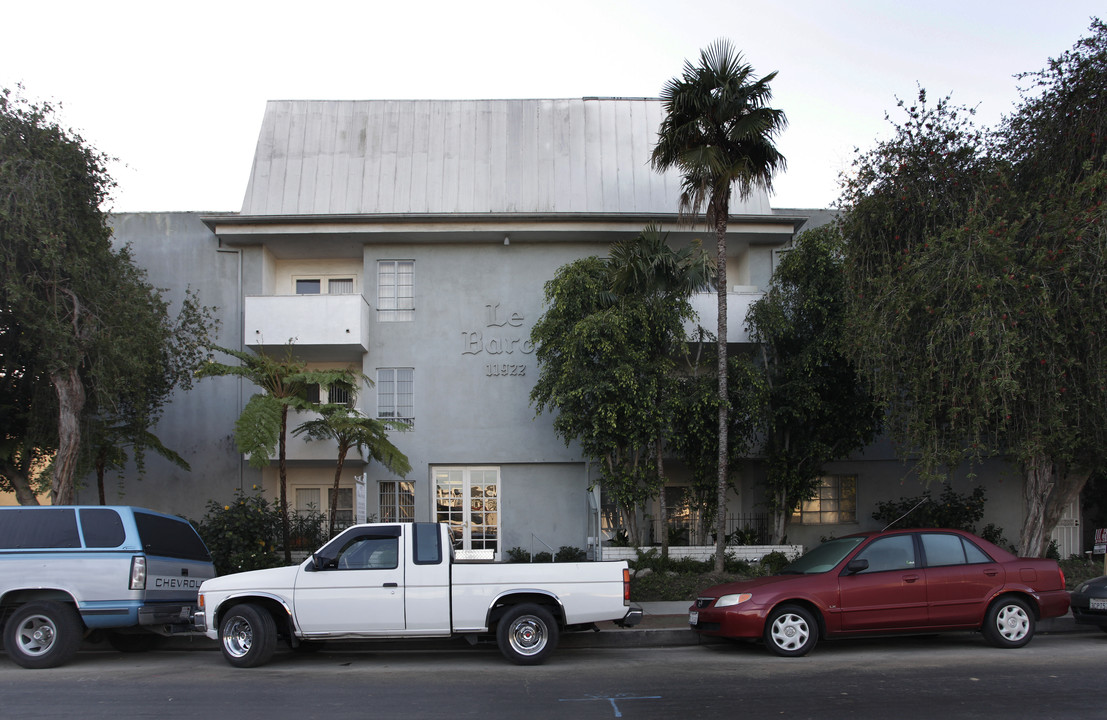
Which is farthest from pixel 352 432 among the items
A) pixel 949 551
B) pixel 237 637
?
pixel 949 551

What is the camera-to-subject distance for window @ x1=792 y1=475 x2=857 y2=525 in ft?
61.5

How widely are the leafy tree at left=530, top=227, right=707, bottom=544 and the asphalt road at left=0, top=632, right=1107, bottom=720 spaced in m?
5.47

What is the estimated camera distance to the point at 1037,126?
43.9 ft

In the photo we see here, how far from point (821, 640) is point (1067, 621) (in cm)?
388

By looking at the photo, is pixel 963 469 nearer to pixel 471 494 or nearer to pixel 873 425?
pixel 873 425

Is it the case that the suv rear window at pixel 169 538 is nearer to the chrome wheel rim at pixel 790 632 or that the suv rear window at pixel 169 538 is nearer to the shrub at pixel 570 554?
the chrome wheel rim at pixel 790 632

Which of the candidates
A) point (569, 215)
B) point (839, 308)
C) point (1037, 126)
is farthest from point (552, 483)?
point (1037, 126)

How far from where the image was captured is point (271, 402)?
14.4 metres

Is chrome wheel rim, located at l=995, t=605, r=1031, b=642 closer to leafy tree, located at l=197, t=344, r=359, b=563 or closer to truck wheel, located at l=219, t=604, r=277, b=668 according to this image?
truck wheel, located at l=219, t=604, r=277, b=668

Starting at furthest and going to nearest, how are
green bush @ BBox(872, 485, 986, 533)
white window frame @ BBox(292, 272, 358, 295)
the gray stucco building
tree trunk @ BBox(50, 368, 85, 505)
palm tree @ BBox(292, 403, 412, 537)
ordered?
white window frame @ BBox(292, 272, 358, 295) < the gray stucco building < green bush @ BBox(872, 485, 986, 533) < palm tree @ BBox(292, 403, 412, 537) < tree trunk @ BBox(50, 368, 85, 505)

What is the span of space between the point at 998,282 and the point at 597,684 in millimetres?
8470

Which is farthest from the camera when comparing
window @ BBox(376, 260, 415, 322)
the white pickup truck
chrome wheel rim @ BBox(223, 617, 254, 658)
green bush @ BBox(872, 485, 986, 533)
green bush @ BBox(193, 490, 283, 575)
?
window @ BBox(376, 260, 415, 322)

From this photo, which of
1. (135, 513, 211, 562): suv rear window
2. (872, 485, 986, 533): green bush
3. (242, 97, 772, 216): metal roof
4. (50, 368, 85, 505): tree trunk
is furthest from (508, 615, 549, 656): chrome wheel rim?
(872, 485, 986, 533): green bush

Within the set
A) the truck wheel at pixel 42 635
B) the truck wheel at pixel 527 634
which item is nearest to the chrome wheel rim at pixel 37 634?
the truck wheel at pixel 42 635
